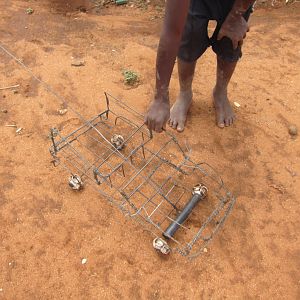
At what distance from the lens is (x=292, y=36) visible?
3539 millimetres

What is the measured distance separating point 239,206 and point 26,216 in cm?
125

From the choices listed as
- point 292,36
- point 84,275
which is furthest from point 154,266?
point 292,36

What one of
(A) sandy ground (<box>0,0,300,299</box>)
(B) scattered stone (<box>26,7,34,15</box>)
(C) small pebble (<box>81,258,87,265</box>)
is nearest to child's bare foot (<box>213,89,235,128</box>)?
(A) sandy ground (<box>0,0,300,299</box>)

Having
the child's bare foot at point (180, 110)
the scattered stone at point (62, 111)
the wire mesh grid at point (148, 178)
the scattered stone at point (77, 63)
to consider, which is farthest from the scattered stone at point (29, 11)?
the child's bare foot at point (180, 110)

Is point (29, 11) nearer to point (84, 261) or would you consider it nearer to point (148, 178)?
point (148, 178)

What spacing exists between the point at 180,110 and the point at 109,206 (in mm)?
897

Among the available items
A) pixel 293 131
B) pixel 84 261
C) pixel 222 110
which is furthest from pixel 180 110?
pixel 84 261

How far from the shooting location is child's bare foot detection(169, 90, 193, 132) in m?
2.59

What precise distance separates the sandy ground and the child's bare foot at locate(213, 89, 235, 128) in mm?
52

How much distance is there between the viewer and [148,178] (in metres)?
2.16

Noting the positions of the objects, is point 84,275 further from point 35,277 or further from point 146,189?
point 146,189

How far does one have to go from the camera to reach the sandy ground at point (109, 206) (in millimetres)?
1893

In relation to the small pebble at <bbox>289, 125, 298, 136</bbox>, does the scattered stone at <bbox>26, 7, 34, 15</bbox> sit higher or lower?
lower

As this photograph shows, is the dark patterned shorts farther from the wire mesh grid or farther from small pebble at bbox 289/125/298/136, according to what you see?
small pebble at bbox 289/125/298/136
